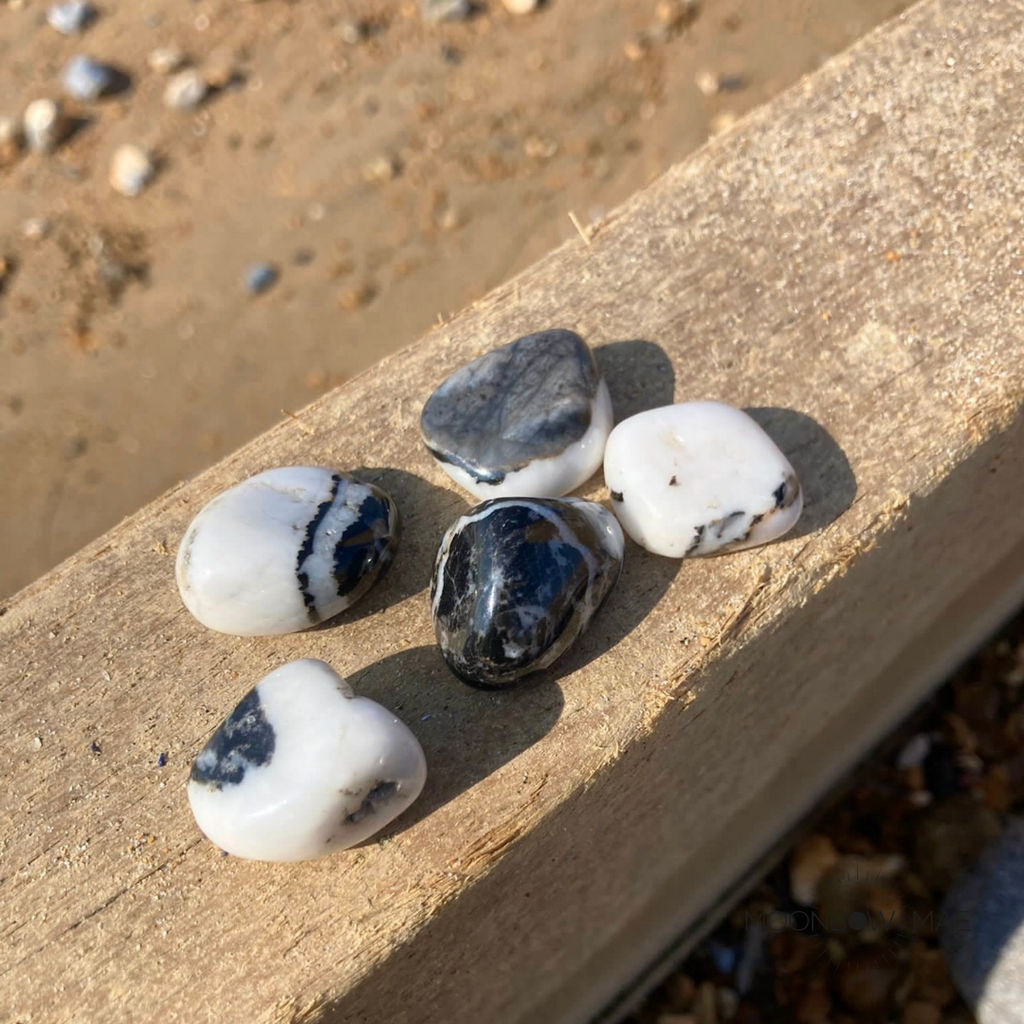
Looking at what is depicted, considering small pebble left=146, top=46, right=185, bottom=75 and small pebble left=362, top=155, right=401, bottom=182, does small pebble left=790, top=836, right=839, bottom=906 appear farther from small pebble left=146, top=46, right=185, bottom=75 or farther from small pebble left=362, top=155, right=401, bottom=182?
small pebble left=146, top=46, right=185, bottom=75

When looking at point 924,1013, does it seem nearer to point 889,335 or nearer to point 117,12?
point 889,335

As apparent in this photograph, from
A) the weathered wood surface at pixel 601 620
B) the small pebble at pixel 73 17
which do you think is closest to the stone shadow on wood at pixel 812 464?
the weathered wood surface at pixel 601 620

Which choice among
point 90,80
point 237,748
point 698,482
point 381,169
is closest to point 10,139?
point 90,80

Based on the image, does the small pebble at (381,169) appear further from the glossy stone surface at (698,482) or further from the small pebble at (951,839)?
the small pebble at (951,839)

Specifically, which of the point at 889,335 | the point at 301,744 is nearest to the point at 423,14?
the point at 889,335

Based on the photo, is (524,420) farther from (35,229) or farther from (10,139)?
(10,139)

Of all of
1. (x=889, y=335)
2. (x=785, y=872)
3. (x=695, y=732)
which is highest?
(x=889, y=335)

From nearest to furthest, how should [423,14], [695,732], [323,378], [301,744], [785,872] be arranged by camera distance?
[301,744], [695,732], [785,872], [323,378], [423,14]
